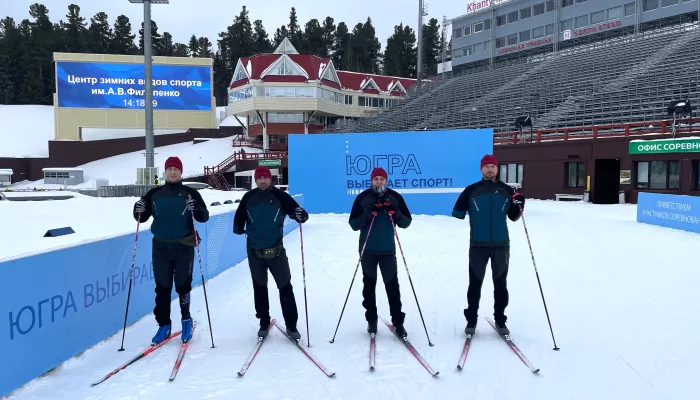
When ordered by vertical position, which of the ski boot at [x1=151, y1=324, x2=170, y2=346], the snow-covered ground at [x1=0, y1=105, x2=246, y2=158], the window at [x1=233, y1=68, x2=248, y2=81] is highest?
the window at [x1=233, y1=68, x2=248, y2=81]

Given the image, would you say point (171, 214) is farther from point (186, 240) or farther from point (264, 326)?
point (264, 326)

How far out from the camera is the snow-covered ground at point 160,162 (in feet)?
122

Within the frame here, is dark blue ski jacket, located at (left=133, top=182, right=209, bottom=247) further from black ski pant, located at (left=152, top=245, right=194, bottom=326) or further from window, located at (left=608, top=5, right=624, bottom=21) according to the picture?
window, located at (left=608, top=5, right=624, bottom=21)

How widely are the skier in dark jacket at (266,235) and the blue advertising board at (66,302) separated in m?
1.39

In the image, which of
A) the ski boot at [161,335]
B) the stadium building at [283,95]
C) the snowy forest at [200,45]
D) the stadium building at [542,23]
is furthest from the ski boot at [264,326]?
the snowy forest at [200,45]

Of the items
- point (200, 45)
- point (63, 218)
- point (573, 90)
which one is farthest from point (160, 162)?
point (200, 45)

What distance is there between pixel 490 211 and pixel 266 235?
2.29 metres

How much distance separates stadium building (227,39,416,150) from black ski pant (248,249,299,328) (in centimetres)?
3835

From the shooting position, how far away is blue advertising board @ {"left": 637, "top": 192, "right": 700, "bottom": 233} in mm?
11633

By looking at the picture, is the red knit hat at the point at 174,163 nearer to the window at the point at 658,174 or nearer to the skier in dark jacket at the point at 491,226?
the skier in dark jacket at the point at 491,226

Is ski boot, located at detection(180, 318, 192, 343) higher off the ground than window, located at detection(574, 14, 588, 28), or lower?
lower

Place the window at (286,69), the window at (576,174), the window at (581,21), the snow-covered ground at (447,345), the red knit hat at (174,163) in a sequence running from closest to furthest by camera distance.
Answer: the snow-covered ground at (447,345) → the red knit hat at (174,163) → the window at (576,174) → the window at (286,69) → the window at (581,21)

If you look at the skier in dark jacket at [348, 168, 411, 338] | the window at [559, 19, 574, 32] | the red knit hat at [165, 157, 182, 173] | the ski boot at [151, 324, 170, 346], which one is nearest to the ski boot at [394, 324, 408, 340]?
the skier in dark jacket at [348, 168, 411, 338]

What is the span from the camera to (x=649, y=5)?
39469 millimetres
